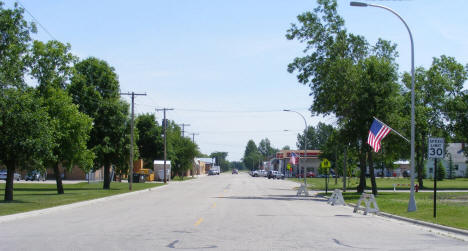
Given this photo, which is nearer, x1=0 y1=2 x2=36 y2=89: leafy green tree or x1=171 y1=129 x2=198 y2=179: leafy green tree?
x1=0 y1=2 x2=36 y2=89: leafy green tree

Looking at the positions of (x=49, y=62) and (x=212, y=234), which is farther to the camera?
(x=49, y=62)

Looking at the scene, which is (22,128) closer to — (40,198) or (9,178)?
(9,178)

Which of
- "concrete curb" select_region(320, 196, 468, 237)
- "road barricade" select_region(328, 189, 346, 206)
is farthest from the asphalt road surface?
"road barricade" select_region(328, 189, 346, 206)

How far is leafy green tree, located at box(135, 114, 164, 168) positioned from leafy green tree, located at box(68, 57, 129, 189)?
31.1m

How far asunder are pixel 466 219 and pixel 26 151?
19.6 metres

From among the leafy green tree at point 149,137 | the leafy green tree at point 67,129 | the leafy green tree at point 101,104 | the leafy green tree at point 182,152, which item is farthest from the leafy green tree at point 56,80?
the leafy green tree at point 182,152

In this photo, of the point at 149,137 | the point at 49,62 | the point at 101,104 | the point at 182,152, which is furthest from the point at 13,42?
the point at 182,152

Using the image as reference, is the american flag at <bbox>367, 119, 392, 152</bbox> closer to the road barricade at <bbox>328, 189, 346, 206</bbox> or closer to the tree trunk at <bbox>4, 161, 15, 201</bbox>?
the road barricade at <bbox>328, 189, 346, 206</bbox>

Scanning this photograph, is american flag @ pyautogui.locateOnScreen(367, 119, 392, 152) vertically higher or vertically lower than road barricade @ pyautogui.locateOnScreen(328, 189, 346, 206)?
higher

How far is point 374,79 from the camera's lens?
36344 mm

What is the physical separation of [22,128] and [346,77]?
2068 cm

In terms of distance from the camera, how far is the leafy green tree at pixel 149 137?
257ft

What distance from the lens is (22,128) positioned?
82.6ft

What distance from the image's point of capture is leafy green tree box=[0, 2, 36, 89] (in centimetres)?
2624
